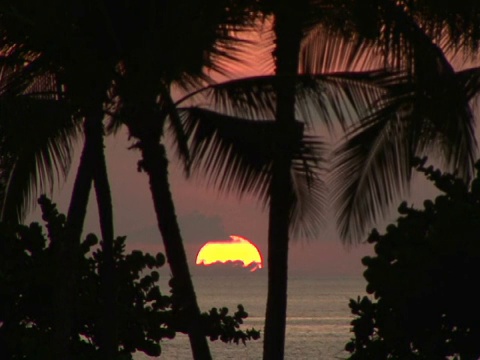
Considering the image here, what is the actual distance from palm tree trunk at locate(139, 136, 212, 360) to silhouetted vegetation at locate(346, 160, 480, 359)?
12.7 feet

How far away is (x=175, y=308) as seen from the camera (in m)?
12.6

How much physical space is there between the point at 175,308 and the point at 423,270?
13.3ft

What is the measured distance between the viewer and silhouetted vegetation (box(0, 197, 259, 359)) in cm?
1115

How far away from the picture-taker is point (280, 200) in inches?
546

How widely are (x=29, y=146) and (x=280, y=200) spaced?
4.48 meters

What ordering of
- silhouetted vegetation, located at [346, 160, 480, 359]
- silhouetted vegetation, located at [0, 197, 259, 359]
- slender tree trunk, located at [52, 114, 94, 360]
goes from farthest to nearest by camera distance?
1. silhouetted vegetation, located at [0, 197, 259, 359]
2. slender tree trunk, located at [52, 114, 94, 360]
3. silhouetted vegetation, located at [346, 160, 480, 359]

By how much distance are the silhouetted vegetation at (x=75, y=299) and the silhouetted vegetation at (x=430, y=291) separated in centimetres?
299

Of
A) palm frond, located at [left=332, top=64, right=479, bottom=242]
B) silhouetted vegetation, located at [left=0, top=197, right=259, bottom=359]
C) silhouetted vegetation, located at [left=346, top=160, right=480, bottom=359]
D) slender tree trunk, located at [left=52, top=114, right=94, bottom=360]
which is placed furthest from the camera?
palm frond, located at [left=332, top=64, right=479, bottom=242]

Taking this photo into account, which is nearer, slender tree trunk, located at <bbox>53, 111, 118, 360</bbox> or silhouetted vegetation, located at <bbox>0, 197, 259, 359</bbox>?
slender tree trunk, located at <bbox>53, 111, 118, 360</bbox>

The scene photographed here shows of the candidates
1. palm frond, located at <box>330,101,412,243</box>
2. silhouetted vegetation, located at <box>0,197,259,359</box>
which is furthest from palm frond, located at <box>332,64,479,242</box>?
silhouetted vegetation, located at <box>0,197,259,359</box>

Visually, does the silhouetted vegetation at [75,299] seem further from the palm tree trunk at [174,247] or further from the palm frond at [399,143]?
the palm frond at [399,143]

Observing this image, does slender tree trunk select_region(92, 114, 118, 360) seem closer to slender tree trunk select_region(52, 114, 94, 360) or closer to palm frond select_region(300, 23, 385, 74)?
slender tree trunk select_region(52, 114, 94, 360)

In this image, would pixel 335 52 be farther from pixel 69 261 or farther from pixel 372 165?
pixel 69 261

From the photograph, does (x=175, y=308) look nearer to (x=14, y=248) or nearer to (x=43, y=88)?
(x=14, y=248)
